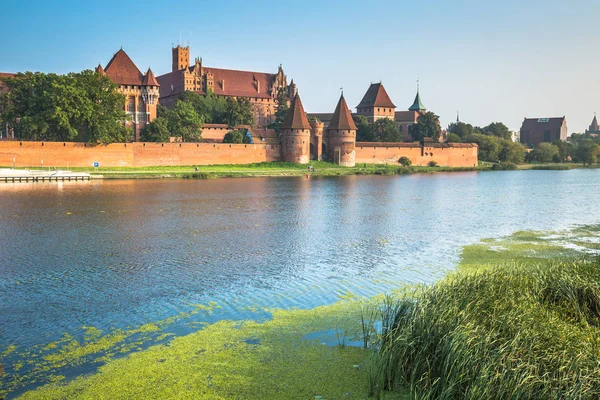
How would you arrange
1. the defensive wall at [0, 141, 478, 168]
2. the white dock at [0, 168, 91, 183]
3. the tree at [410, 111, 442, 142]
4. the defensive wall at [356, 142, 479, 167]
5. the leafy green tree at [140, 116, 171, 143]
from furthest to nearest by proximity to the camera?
the tree at [410, 111, 442, 142], the defensive wall at [356, 142, 479, 167], the leafy green tree at [140, 116, 171, 143], the defensive wall at [0, 141, 478, 168], the white dock at [0, 168, 91, 183]

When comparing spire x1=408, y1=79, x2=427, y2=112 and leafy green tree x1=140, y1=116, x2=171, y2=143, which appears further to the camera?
spire x1=408, y1=79, x2=427, y2=112

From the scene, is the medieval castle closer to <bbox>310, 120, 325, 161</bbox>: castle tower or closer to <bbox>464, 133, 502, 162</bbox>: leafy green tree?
<bbox>310, 120, 325, 161</bbox>: castle tower

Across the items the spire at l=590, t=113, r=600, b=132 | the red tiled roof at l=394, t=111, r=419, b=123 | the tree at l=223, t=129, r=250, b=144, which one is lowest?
the tree at l=223, t=129, r=250, b=144

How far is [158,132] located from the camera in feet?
154

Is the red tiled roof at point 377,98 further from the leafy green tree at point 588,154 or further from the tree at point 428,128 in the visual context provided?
the leafy green tree at point 588,154

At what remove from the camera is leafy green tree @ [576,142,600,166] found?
74500 millimetres

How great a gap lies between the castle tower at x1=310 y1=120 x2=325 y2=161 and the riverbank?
46187 millimetres

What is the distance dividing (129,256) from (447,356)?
8604 millimetres

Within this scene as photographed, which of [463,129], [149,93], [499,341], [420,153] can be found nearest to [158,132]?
[149,93]

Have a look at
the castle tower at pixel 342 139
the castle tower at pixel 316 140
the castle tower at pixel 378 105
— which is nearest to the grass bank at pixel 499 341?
the castle tower at pixel 342 139

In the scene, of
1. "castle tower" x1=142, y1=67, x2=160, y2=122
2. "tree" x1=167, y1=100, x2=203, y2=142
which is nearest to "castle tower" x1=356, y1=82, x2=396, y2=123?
"tree" x1=167, y1=100, x2=203, y2=142

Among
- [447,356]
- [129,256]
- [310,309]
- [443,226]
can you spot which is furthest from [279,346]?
[443,226]

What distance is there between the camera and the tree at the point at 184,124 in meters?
49.6

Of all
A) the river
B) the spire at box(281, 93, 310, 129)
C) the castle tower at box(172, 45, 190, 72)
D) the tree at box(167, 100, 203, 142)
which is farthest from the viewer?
the castle tower at box(172, 45, 190, 72)
